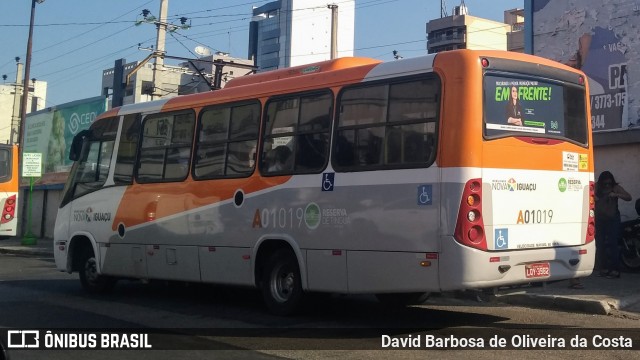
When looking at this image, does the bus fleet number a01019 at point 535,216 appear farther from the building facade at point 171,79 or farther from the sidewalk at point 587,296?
the building facade at point 171,79

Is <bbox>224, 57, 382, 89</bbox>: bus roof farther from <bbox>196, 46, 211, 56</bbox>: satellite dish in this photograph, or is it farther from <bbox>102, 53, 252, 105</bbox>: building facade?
<bbox>102, 53, 252, 105</bbox>: building facade

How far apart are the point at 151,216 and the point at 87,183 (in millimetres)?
2029

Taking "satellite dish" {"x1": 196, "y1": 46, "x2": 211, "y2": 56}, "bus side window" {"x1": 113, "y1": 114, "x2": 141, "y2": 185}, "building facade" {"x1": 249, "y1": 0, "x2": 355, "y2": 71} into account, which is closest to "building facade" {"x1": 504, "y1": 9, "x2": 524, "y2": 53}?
"building facade" {"x1": 249, "y1": 0, "x2": 355, "y2": 71}

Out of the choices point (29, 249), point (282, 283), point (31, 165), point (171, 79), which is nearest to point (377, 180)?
point (282, 283)

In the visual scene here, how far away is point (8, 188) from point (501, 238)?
57.4 feet

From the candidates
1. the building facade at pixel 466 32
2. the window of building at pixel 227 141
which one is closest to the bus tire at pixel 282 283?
the window of building at pixel 227 141

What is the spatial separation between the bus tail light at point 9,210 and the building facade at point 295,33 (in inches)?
3667

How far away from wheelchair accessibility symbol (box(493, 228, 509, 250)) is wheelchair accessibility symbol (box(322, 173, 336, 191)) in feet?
6.88

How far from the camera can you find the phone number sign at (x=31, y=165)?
25831 millimetres

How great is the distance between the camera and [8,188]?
2134 centimetres

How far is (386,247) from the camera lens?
8.14m

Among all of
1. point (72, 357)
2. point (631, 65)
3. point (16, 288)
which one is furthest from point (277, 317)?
point (631, 65)

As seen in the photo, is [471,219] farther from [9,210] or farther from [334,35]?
[334,35]

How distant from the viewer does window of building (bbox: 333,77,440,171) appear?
313 inches
